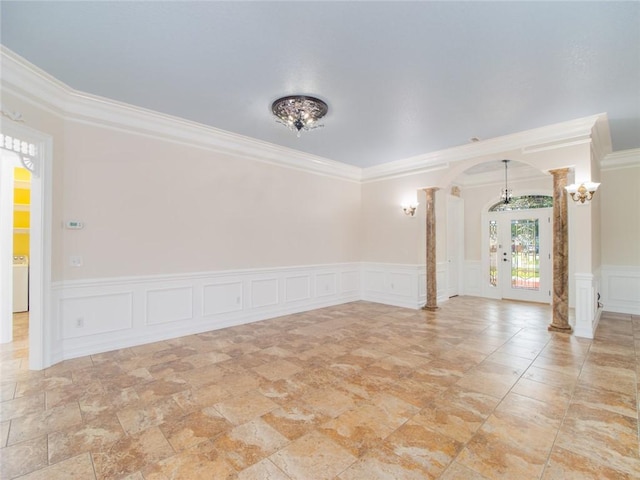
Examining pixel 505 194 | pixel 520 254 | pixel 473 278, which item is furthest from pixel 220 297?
pixel 520 254

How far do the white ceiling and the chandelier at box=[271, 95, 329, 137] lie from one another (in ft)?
0.36

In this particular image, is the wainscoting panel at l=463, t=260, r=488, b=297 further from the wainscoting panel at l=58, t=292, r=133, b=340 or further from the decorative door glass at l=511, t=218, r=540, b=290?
the wainscoting panel at l=58, t=292, r=133, b=340

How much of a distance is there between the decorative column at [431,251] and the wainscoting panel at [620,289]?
3101 millimetres

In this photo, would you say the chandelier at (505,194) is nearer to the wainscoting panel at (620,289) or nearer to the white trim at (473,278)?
the white trim at (473,278)

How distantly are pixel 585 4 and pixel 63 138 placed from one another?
5.02 meters

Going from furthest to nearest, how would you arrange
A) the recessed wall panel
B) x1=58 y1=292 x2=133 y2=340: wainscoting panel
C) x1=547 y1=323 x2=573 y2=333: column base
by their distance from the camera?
the recessed wall panel
x1=547 y1=323 x2=573 y2=333: column base
x1=58 y1=292 x2=133 y2=340: wainscoting panel

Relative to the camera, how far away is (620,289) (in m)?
5.76

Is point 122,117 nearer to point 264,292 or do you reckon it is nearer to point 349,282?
point 264,292

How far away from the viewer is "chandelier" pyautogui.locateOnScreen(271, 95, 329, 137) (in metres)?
3.58

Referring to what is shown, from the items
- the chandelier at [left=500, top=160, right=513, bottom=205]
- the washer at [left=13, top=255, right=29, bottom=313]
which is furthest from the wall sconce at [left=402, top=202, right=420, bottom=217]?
the washer at [left=13, top=255, right=29, bottom=313]

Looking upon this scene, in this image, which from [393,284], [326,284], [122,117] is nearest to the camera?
[122,117]

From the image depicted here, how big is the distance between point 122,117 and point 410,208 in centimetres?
497

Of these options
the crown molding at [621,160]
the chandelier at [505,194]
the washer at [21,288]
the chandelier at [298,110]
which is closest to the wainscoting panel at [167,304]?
the chandelier at [298,110]

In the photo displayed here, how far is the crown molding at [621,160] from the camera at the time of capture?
18.0ft
